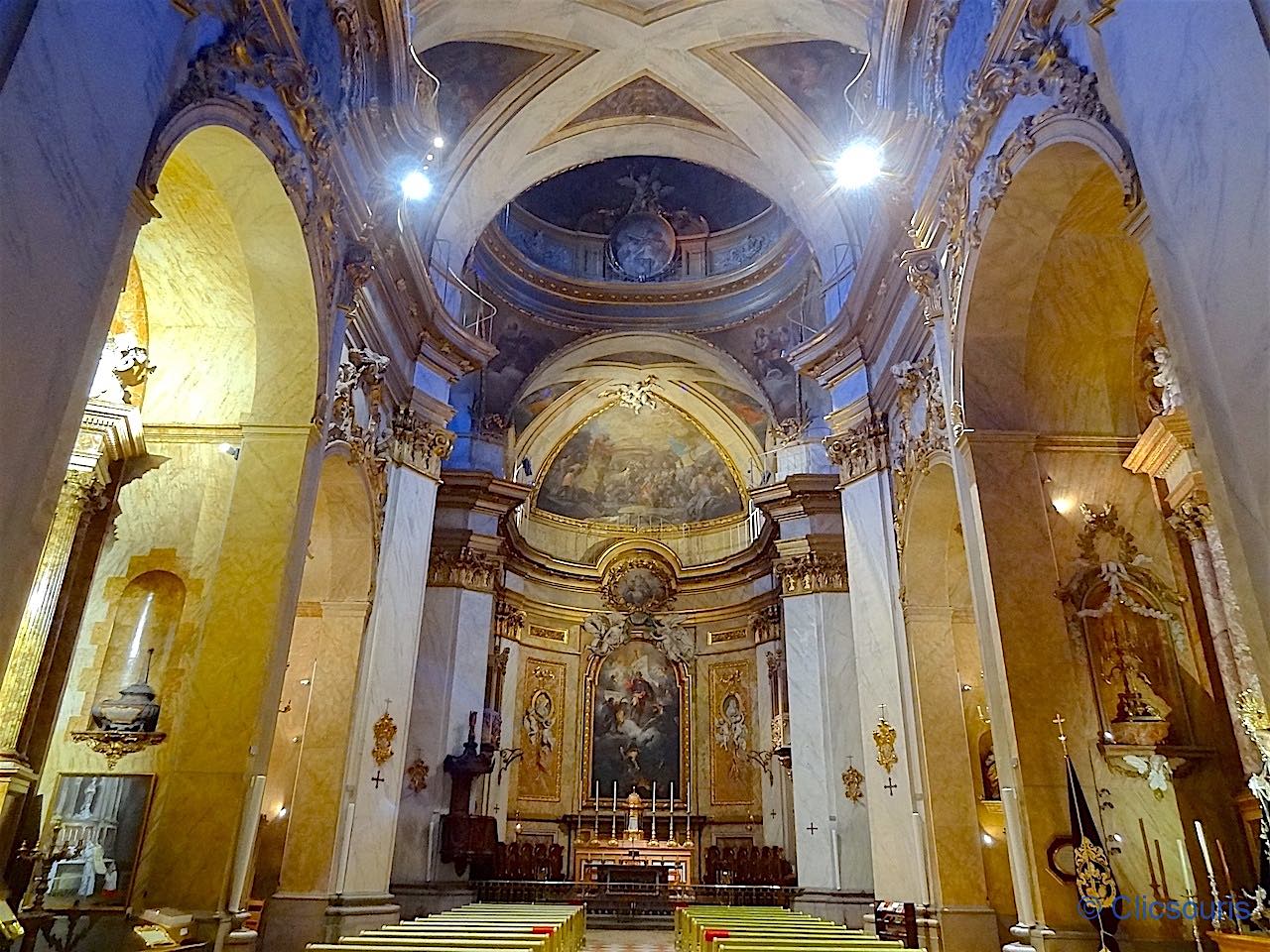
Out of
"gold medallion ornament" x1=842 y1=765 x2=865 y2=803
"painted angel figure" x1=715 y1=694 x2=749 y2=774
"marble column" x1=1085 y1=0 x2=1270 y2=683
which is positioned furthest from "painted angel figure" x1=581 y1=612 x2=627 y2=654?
"marble column" x1=1085 y1=0 x2=1270 y2=683

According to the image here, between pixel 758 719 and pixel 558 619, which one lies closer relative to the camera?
pixel 758 719

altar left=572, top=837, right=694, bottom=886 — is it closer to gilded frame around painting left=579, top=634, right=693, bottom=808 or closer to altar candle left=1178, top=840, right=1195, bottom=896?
gilded frame around painting left=579, top=634, right=693, bottom=808

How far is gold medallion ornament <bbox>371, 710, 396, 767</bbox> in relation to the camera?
10.4 metres

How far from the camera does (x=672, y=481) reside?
71.6 ft

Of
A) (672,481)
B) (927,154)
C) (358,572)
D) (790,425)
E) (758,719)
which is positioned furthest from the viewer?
(672,481)

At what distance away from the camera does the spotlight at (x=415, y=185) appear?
34.0ft

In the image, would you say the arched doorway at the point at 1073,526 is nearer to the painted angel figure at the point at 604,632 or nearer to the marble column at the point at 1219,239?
the marble column at the point at 1219,239

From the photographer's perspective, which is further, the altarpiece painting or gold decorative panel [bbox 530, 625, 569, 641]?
gold decorative panel [bbox 530, 625, 569, 641]

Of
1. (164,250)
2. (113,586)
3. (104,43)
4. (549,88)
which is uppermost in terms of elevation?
(549,88)

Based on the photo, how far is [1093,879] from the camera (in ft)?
19.1

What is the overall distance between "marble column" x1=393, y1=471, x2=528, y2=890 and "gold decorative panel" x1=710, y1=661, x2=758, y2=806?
583 cm

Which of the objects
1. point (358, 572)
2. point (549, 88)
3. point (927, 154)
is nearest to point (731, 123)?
point (549, 88)

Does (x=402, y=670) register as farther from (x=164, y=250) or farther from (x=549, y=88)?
(x=549, y=88)

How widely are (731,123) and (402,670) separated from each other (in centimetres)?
916
